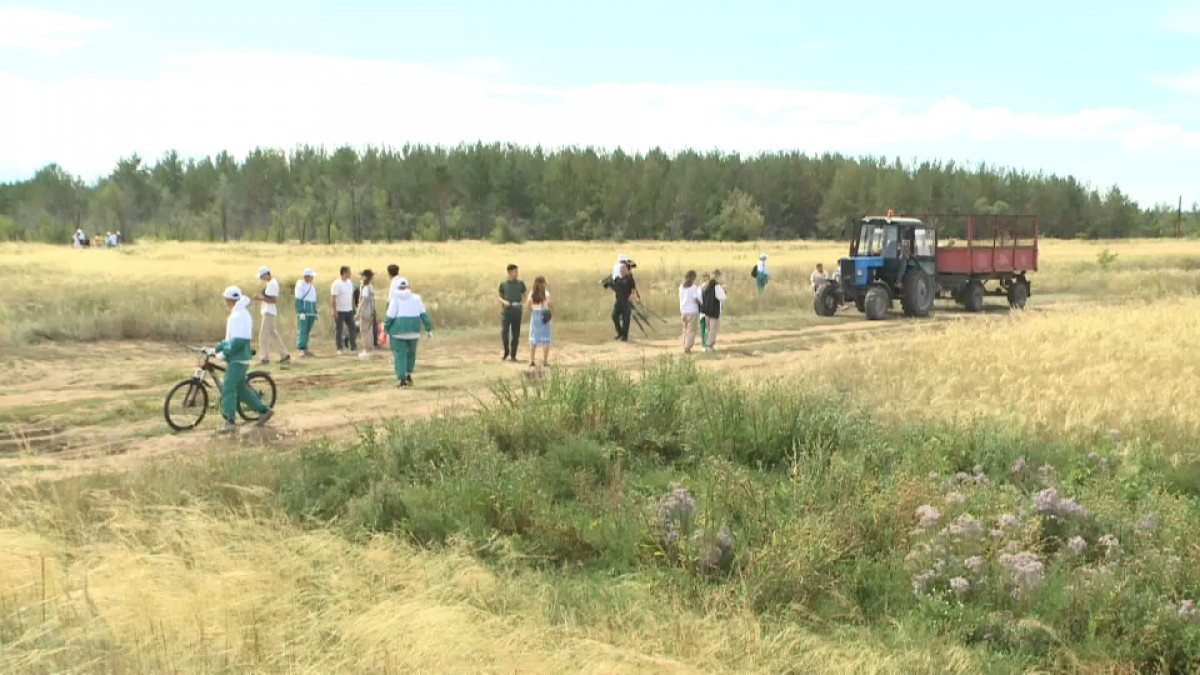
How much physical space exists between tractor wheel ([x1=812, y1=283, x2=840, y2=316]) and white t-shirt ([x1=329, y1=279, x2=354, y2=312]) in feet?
41.8

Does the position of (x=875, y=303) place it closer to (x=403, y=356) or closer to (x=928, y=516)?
(x=403, y=356)

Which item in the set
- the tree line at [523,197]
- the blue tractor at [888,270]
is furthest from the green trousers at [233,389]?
the tree line at [523,197]

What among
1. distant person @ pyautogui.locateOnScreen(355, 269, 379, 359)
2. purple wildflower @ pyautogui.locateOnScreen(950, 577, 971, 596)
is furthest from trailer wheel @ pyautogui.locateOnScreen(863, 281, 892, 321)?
purple wildflower @ pyautogui.locateOnScreen(950, 577, 971, 596)

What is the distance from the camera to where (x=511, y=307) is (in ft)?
58.5

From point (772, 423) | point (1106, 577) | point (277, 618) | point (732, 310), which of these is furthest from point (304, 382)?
point (732, 310)

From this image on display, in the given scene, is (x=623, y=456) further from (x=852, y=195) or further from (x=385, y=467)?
(x=852, y=195)

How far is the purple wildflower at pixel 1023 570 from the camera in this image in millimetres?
6027

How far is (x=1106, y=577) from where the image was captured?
604 centimetres

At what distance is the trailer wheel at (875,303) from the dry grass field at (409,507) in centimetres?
221

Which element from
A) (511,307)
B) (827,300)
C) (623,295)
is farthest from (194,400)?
(827,300)

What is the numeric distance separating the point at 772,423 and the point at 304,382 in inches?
322

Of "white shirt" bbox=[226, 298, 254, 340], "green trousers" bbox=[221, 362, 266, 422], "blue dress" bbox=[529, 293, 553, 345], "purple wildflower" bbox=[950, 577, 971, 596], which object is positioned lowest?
"purple wildflower" bbox=[950, 577, 971, 596]

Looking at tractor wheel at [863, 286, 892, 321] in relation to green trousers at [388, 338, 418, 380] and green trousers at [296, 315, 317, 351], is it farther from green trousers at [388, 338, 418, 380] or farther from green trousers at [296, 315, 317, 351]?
green trousers at [388, 338, 418, 380]

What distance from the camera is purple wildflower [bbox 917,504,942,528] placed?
679 centimetres
